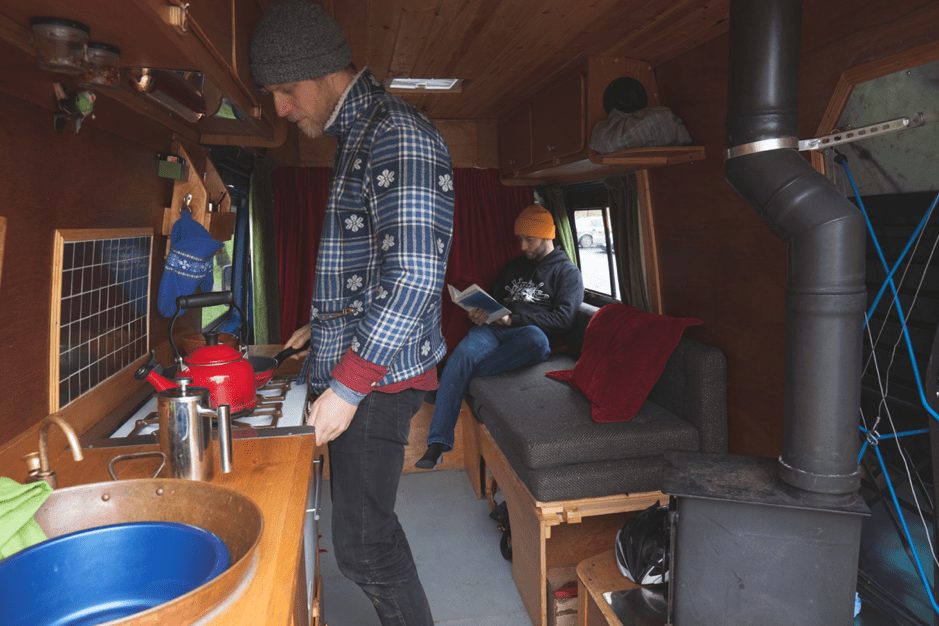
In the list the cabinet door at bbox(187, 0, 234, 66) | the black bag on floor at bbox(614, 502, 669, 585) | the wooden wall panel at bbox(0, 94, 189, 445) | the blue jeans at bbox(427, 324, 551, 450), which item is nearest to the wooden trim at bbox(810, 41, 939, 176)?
the black bag on floor at bbox(614, 502, 669, 585)

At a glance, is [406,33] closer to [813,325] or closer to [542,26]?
[542,26]

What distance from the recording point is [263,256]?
425cm

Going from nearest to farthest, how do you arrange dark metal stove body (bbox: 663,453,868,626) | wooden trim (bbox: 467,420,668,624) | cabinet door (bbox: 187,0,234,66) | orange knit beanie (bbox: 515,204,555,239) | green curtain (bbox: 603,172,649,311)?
cabinet door (bbox: 187,0,234,66) < dark metal stove body (bbox: 663,453,868,626) < wooden trim (bbox: 467,420,668,624) < green curtain (bbox: 603,172,649,311) < orange knit beanie (bbox: 515,204,555,239)

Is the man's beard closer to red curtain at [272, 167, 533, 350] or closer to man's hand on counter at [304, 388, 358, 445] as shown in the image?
man's hand on counter at [304, 388, 358, 445]

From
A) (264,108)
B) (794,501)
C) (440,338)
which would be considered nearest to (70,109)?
(264,108)

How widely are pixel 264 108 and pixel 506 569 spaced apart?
2.15 metres

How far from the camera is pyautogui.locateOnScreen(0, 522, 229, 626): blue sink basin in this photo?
870mm

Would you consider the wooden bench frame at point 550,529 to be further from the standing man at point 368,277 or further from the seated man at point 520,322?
the seated man at point 520,322

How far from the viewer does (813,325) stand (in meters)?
1.56

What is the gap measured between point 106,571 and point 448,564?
2246mm

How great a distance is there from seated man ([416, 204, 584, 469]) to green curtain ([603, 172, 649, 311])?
48 cm

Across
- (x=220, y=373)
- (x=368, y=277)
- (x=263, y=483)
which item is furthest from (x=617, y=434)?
(x=263, y=483)

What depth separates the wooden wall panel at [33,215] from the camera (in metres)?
1.28

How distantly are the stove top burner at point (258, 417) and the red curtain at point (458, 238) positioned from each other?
3.02 metres
